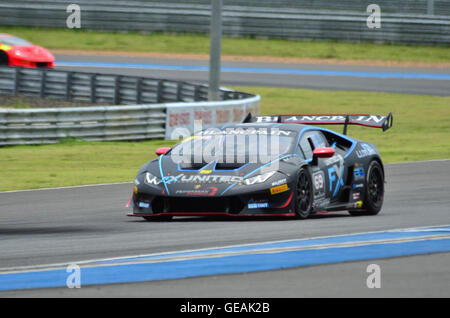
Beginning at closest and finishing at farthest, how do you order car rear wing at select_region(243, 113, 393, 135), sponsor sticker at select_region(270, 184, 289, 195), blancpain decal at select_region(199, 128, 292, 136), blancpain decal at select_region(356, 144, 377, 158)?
sponsor sticker at select_region(270, 184, 289, 195), blancpain decal at select_region(199, 128, 292, 136), blancpain decal at select_region(356, 144, 377, 158), car rear wing at select_region(243, 113, 393, 135)

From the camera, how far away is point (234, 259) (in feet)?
25.6

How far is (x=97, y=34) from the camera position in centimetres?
4447

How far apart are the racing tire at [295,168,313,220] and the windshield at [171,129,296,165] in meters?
0.37

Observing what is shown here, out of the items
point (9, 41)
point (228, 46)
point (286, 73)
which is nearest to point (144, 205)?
point (9, 41)

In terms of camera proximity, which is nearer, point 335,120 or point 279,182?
point 279,182

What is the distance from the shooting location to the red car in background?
31047 millimetres

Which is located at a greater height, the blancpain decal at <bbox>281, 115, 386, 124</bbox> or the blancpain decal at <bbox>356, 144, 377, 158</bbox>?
the blancpain decal at <bbox>281, 115, 386, 124</bbox>

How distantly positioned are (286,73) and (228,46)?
6251 millimetres

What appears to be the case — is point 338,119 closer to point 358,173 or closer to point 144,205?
point 358,173

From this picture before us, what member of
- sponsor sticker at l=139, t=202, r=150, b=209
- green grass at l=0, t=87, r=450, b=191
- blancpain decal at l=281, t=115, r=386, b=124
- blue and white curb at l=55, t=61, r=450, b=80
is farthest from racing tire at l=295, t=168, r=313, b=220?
blue and white curb at l=55, t=61, r=450, b=80

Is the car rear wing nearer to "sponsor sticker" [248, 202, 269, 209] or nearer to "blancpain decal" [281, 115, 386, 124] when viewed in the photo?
"blancpain decal" [281, 115, 386, 124]

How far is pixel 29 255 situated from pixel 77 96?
2054 cm

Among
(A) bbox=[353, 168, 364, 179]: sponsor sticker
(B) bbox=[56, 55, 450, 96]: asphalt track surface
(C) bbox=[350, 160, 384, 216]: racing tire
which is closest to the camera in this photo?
(A) bbox=[353, 168, 364, 179]: sponsor sticker

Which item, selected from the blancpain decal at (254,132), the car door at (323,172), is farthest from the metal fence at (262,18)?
the blancpain decal at (254,132)
